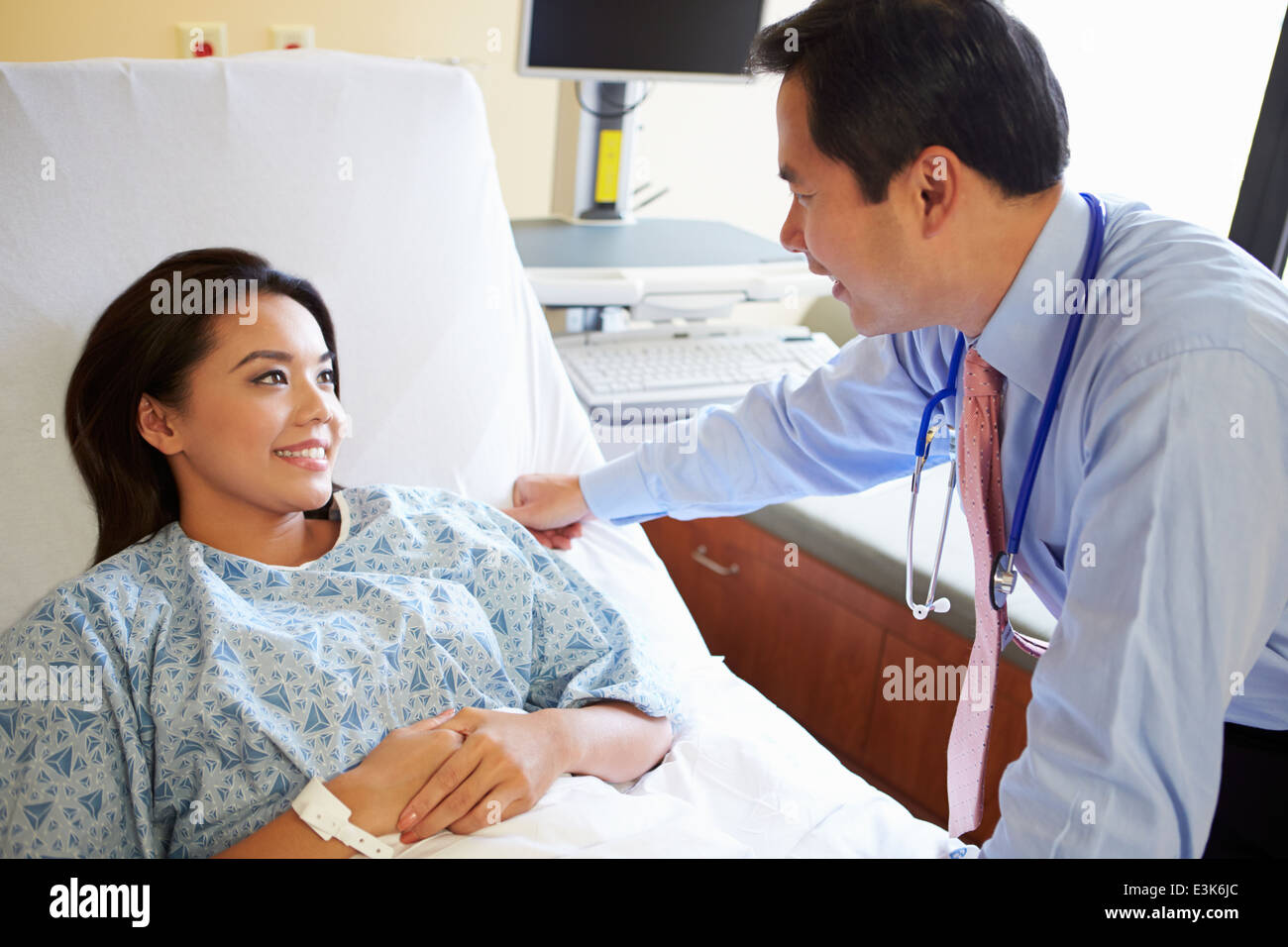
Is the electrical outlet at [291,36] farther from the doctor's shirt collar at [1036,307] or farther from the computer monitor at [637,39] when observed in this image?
the doctor's shirt collar at [1036,307]

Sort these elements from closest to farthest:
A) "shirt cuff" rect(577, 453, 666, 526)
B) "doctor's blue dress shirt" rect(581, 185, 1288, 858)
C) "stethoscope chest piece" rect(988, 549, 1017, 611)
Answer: "doctor's blue dress shirt" rect(581, 185, 1288, 858) < "stethoscope chest piece" rect(988, 549, 1017, 611) < "shirt cuff" rect(577, 453, 666, 526)

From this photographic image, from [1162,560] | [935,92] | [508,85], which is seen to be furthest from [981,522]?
[508,85]

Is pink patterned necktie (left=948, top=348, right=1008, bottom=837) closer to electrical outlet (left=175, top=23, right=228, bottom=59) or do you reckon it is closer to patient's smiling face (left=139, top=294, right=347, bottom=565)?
patient's smiling face (left=139, top=294, right=347, bottom=565)

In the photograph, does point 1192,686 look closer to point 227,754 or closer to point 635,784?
point 635,784

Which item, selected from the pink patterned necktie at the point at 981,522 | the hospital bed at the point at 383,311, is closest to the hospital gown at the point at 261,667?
the hospital bed at the point at 383,311

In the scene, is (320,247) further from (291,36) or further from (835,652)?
(291,36)

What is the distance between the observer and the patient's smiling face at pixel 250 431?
4.13ft

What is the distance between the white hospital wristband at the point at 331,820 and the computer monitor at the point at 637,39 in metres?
1.69

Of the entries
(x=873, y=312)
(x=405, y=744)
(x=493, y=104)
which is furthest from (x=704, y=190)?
(x=405, y=744)

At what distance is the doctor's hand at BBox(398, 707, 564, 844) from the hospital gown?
0.28ft

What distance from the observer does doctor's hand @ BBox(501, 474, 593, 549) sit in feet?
5.52

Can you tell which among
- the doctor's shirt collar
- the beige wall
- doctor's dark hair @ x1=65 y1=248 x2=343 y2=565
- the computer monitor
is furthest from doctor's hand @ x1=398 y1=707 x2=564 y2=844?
the beige wall
